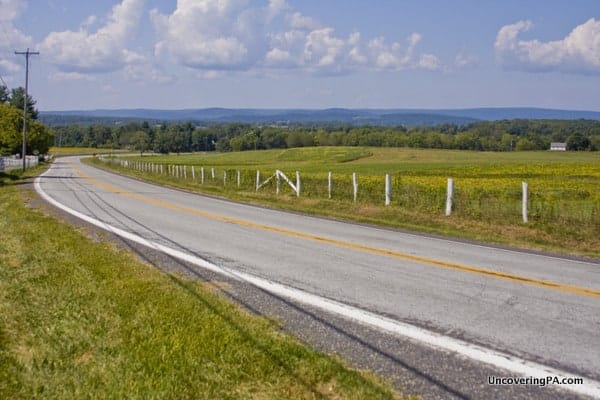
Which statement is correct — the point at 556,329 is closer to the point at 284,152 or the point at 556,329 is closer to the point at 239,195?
the point at 239,195

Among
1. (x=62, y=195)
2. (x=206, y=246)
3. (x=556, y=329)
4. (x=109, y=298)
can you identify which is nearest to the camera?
(x=556, y=329)

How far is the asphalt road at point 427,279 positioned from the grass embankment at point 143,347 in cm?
115

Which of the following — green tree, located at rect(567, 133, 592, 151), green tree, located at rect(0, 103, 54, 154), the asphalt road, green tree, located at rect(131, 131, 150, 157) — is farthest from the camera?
green tree, located at rect(131, 131, 150, 157)

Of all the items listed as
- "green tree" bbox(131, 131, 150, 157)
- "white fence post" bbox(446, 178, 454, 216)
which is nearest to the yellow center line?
"white fence post" bbox(446, 178, 454, 216)

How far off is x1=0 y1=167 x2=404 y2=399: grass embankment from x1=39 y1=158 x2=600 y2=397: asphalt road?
115 cm

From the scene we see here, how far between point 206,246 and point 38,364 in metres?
6.43

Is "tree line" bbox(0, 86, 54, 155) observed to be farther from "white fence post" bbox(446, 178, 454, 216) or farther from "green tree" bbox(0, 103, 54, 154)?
"white fence post" bbox(446, 178, 454, 216)

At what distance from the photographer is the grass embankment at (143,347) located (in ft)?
15.0

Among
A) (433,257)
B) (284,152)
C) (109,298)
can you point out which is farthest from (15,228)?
(284,152)

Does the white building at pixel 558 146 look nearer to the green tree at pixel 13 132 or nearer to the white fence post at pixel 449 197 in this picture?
the green tree at pixel 13 132

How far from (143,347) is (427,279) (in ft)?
14.4

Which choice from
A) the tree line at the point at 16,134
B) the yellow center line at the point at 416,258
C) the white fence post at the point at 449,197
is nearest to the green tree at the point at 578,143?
the tree line at the point at 16,134

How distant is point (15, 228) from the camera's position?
13.4 meters

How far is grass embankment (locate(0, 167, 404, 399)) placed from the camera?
4.59 metres
